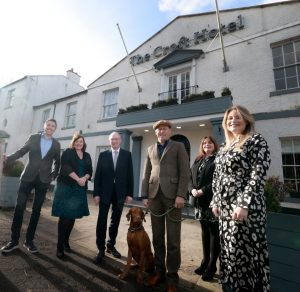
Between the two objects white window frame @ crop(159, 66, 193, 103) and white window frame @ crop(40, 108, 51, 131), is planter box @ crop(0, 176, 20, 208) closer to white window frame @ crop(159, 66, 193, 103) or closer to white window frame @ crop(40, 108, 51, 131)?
white window frame @ crop(159, 66, 193, 103)

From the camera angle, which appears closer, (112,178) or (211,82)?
(112,178)

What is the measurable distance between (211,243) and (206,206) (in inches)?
21.9

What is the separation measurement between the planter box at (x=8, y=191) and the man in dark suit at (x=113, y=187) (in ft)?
17.4

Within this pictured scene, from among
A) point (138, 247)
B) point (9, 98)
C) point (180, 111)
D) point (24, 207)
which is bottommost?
point (138, 247)

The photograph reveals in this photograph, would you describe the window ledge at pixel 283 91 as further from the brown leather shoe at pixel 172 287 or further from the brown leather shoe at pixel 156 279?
the brown leather shoe at pixel 172 287

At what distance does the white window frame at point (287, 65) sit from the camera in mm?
8258

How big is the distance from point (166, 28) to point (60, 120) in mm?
10294

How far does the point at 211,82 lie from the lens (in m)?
10.0

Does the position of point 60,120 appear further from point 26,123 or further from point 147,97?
point 147,97

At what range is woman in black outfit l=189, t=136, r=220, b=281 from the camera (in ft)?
10.5

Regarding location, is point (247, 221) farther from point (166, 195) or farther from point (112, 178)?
point (112, 178)

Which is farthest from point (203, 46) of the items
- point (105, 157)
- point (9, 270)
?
point (9, 270)

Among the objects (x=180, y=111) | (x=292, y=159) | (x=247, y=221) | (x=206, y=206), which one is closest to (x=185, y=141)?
(x=180, y=111)

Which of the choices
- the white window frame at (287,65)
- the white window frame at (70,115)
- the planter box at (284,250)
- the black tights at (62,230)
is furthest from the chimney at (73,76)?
the planter box at (284,250)
